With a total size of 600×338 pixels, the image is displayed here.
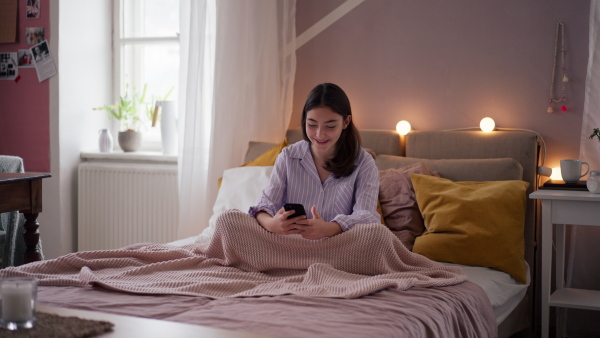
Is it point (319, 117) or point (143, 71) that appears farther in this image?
point (143, 71)

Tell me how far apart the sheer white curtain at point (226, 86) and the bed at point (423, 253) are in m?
0.17

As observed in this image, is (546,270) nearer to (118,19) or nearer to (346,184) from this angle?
(346,184)

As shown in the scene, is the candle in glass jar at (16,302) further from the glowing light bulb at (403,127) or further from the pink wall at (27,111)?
the pink wall at (27,111)

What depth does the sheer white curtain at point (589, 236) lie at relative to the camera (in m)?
2.81

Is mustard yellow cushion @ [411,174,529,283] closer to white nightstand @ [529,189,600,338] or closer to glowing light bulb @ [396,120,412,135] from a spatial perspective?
white nightstand @ [529,189,600,338]

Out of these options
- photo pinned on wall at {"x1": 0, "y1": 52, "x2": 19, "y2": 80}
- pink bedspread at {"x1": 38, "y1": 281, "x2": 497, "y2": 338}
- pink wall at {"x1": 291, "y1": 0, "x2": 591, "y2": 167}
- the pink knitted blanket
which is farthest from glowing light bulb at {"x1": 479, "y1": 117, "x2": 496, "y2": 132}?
photo pinned on wall at {"x1": 0, "y1": 52, "x2": 19, "y2": 80}

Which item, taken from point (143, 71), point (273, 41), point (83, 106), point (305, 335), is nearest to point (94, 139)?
point (83, 106)

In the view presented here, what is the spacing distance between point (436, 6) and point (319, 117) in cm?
118

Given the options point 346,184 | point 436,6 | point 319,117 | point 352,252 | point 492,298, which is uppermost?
point 436,6

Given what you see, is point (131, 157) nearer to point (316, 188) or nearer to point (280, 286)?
point (316, 188)

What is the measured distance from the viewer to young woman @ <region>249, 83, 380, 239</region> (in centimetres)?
236

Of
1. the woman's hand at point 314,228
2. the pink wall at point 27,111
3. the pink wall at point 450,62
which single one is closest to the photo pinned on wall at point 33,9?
the pink wall at point 27,111

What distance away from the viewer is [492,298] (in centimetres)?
225

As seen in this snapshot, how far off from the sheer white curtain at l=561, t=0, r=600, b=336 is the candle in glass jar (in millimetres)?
2258
